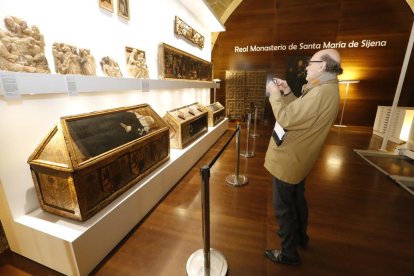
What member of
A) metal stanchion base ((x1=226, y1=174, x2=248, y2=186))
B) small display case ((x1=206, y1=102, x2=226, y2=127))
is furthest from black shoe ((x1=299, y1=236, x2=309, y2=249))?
small display case ((x1=206, y1=102, x2=226, y2=127))

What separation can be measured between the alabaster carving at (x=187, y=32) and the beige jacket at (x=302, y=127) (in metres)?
3.13

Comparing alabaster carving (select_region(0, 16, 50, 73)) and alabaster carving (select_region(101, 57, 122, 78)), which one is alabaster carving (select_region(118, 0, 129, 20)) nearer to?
alabaster carving (select_region(101, 57, 122, 78))

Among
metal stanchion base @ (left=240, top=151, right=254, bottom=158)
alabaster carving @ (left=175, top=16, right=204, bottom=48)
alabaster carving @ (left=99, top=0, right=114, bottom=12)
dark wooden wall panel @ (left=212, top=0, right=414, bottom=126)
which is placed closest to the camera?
alabaster carving @ (left=99, top=0, right=114, bottom=12)

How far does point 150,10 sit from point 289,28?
624 cm

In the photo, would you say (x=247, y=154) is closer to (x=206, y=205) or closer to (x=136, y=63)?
(x=136, y=63)

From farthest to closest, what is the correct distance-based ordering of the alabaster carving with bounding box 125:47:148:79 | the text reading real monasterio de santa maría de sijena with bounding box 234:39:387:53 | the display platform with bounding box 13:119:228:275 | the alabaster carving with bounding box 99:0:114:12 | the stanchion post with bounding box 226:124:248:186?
1. the text reading real monasterio de santa maría de sijena with bounding box 234:39:387:53
2. the stanchion post with bounding box 226:124:248:186
3. the alabaster carving with bounding box 125:47:148:79
4. the alabaster carving with bounding box 99:0:114:12
5. the display platform with bounding box 13:119:228:275

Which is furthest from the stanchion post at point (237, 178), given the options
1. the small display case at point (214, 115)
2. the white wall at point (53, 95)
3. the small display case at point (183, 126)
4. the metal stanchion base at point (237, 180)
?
the small display case at point (214, 115)

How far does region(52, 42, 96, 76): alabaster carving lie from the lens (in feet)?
6.08

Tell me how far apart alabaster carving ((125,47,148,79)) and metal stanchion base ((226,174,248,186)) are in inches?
80.6

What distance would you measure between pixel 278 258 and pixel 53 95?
8.23 ft

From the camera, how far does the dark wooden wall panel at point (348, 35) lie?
6.76 m

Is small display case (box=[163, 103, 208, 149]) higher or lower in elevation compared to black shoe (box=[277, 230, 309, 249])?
higher

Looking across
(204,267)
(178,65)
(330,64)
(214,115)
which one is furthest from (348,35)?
(204,267)

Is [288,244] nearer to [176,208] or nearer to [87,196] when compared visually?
[176,208]
